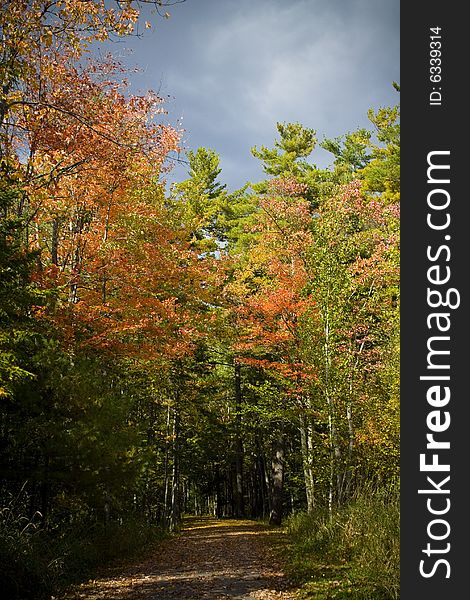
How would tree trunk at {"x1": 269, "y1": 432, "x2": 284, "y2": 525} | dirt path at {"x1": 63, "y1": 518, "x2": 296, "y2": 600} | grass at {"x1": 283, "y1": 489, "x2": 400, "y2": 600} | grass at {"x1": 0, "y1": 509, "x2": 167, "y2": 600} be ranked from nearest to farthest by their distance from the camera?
1. grass at {"x1": 283, "y1": 489, "x2": 400, "y2": 600}
2. grass at {"x1": 0, "y1": 509, "x2": 167, "y2": 600}
3. dirt path at {"x1": 63, "y1": 518, "x2": 296, "y2": 600}
4. tree trunk at {"x1": 269, "y1": 432, "x2": 284, "y2": 525}

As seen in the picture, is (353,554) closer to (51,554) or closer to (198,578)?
(198,578)

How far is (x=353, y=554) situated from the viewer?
357 inches

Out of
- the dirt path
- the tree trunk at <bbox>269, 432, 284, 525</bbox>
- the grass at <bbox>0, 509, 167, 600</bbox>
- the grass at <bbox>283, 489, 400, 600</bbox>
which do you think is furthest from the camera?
the tree trunk at <bbox>269, 432, 284, 525</bbox>

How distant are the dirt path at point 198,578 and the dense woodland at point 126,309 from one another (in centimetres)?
157

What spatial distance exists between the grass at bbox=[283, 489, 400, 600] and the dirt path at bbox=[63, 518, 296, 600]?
46 centimetres

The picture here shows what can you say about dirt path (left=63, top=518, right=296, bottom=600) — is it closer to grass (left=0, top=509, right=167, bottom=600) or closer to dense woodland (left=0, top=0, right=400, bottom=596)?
grass (left=0, top=509, right=167, bottom=600)

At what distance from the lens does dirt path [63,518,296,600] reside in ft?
25.5

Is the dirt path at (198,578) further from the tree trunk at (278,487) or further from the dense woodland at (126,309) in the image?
the tree trunk at (278,487)

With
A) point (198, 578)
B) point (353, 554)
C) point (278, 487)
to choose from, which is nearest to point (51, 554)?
point (198, 578)

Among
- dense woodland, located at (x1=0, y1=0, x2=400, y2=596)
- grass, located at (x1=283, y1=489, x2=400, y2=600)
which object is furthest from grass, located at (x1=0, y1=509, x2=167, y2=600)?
grass, located at (x1=283, y1=489, x2=400, y2=600)

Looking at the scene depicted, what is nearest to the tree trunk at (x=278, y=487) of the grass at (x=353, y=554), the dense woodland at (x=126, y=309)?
the dense woodland at (x=126, y=309)

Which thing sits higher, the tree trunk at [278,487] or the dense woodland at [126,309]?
the dense woodland at [126,309]

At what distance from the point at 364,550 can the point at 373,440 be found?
5.62 meters

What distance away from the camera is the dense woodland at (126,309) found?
859 centimetres
